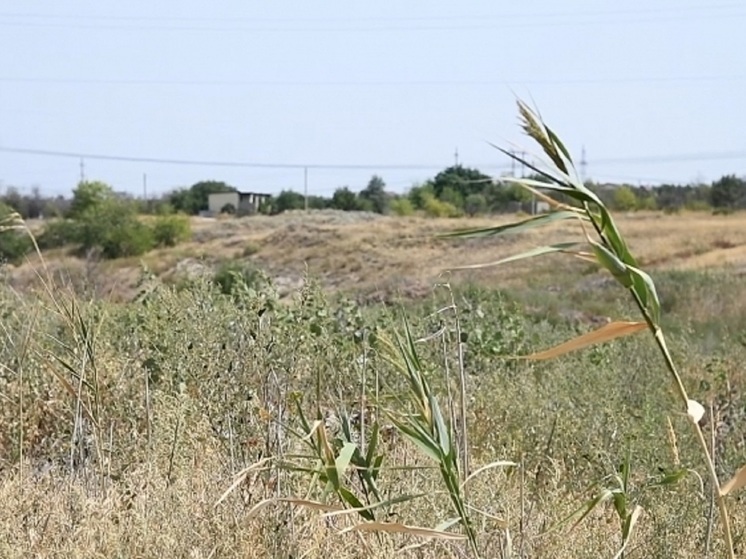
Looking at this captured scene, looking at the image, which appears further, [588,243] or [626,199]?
[626,199]

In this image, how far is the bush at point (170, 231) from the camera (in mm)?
68250

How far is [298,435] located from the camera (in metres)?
3.29

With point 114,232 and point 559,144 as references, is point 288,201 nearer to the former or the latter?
point 114,232

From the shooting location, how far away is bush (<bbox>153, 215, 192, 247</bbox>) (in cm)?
6825

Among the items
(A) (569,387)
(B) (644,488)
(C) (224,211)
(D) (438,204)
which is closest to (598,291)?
(A) (569,387)

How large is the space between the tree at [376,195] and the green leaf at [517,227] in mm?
93586

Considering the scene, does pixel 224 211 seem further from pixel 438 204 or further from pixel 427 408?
pixel 427 408

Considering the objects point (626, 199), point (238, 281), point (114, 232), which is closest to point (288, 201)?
point (626, 199)

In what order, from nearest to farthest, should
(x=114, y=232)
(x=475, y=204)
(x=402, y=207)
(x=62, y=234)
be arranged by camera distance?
(x=62, y=234) → (x=114, y=232) → (x=402, y=207) → (x=475, y=204)

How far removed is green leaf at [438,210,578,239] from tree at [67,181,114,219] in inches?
2680

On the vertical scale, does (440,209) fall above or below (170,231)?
above

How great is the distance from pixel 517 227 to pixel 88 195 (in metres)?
74.8

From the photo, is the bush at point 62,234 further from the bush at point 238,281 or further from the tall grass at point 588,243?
the tall grass at point 588,243

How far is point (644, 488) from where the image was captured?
392cm
